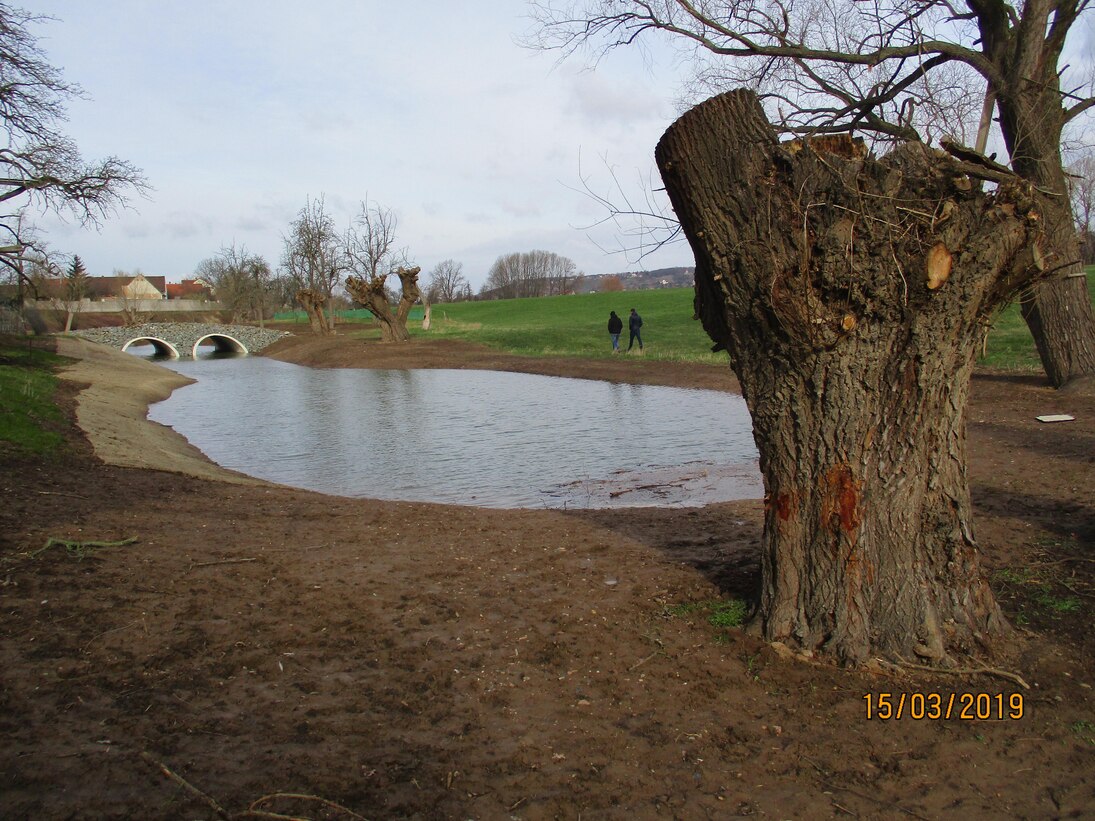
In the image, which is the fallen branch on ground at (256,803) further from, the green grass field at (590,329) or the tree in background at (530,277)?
the tree in background at (530,277)

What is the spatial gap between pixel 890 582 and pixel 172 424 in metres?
18.0

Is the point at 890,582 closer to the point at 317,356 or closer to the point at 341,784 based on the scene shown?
the point at 341,784

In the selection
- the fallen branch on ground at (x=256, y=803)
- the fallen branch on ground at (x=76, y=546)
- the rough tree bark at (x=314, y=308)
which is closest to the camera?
the fallen branch on ground at (x=256, y=803)

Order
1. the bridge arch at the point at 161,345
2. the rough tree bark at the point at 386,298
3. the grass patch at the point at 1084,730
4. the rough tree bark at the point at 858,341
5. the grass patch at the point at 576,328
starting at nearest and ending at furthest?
the grass patch at the point at 1084,730, the rough tree bark at the point at 858,341, the grass patch at the point at 576,328, the rough tree bark at the point at 386,298, the bridge arch at the point at 161,345

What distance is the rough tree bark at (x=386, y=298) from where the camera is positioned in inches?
1734

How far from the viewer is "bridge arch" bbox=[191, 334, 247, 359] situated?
51000 mm

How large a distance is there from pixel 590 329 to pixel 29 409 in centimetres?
3496

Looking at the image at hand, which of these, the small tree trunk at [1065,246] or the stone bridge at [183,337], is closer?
the small tree trunk at [1065,246]

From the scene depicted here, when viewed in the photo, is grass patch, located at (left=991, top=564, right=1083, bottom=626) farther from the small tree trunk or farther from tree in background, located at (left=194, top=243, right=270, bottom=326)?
tree in background, located at (left=194, top=243, right=270, bottom=326)

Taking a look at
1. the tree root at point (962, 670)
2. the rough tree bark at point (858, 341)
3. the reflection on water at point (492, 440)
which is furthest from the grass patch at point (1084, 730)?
the reflection on water at point (492, 440)

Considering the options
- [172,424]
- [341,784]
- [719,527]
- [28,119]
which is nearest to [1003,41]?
[719,527]

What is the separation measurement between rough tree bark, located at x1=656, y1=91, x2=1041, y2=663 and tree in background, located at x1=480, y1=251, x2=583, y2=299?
4279 inches

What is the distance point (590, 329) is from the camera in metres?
46.3

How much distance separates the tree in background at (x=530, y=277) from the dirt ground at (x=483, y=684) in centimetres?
10726
